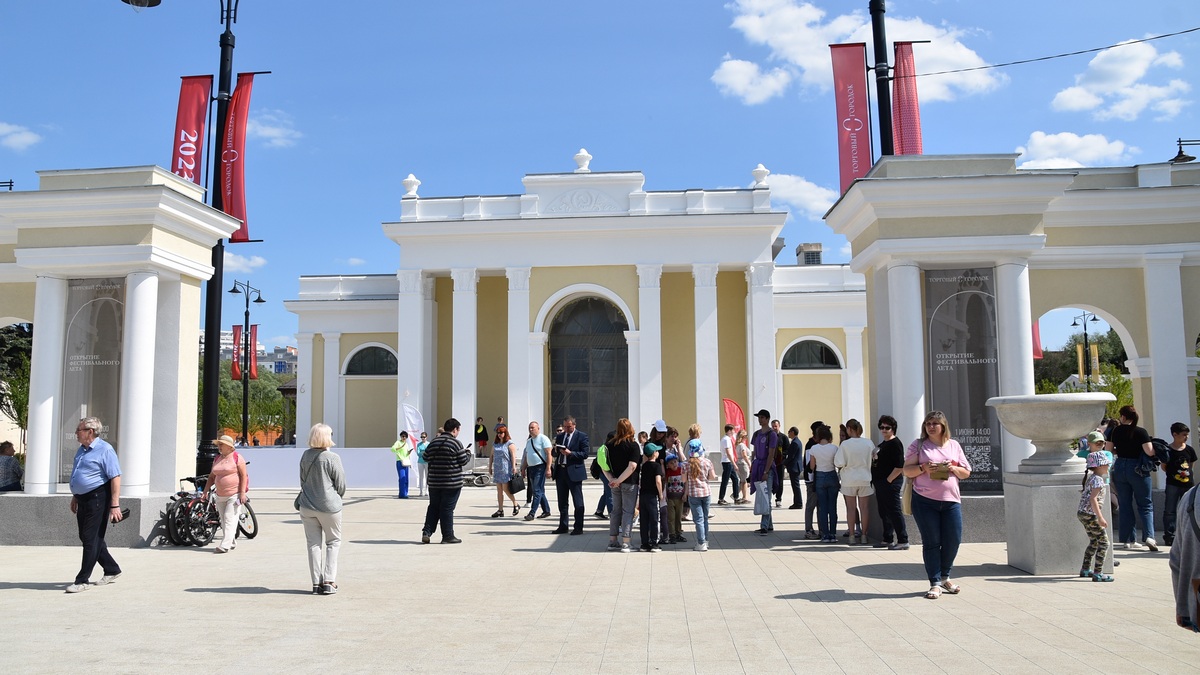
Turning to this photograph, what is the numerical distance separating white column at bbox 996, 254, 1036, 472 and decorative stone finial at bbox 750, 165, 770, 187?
54.9 feet

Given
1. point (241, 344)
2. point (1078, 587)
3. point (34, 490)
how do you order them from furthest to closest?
1. point (241, 344)
2. point (34, 490)
3. point (1078, 587)

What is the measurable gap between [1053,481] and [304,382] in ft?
92.5

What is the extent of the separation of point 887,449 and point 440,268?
19.5 meters

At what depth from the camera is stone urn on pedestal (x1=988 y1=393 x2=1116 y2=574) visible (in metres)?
8.83

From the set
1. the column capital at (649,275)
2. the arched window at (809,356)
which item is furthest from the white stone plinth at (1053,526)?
the arched window at (809,356)

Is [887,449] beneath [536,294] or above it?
beneath

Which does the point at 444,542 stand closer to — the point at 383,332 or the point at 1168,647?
the point at 1168,647

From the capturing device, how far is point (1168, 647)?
592cm

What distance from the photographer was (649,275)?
27.5 meters

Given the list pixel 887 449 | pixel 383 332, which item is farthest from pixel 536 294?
pixel 887 449

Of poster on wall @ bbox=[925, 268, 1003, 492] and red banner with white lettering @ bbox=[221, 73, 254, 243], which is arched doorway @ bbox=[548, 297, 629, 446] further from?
poster on wall @ bbox=[925, 268, 1003, 492]

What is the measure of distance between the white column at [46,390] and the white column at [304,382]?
20671 millimetres

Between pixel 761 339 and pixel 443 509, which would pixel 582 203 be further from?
pixel 443 509

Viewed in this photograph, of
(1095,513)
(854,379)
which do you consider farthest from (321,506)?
(854,379)
